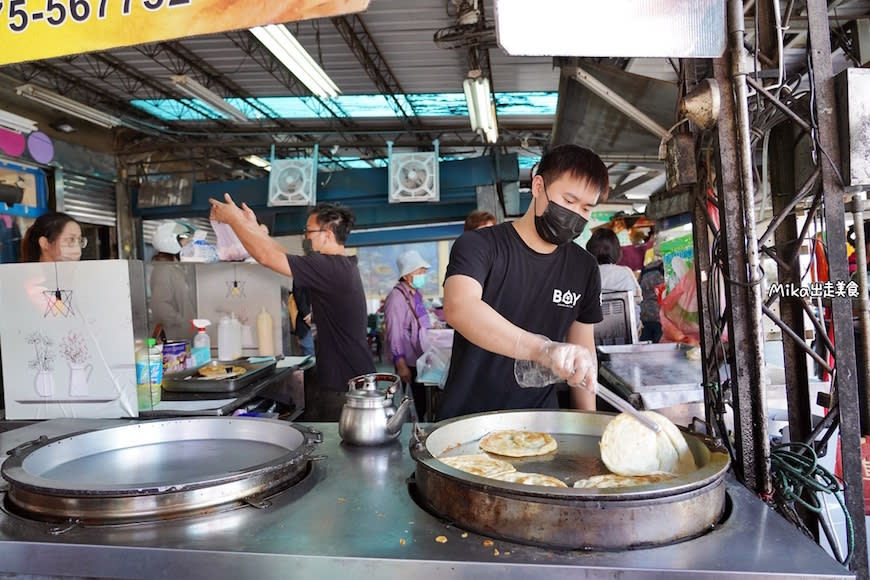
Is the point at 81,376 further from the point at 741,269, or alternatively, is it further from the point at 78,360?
the point at 741,269

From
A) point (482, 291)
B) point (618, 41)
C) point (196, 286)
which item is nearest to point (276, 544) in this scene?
point (482, 291)

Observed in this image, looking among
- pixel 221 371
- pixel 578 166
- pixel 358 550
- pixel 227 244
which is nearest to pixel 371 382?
pixel 358 550

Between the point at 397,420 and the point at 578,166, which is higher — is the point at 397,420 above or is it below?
below

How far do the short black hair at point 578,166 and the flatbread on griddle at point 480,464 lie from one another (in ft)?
3.39

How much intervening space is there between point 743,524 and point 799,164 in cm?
170

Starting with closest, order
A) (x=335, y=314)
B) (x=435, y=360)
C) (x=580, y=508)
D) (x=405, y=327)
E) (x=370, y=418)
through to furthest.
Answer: (x=580, y=508) < (x=370, y=418) < (x=335, y=314) < (x=435, y=360) < (x=405, y=327)

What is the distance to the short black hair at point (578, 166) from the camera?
1.97 metres

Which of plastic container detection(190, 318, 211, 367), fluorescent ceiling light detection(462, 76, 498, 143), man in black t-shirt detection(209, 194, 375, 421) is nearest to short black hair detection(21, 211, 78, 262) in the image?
man in black t-shirt detection(209, 194, 375, 421)

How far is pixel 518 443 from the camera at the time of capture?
1567mm

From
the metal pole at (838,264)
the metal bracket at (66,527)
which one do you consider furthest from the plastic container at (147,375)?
the metal pole at (838,264)

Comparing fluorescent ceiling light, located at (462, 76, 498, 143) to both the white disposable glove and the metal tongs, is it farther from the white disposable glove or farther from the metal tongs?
the metal tongs

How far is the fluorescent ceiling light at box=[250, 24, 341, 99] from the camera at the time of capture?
4914mm

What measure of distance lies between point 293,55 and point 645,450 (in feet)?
17.0

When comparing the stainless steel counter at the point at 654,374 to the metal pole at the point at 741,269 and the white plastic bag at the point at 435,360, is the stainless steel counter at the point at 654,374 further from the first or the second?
the white plastic bag at the point at 435,360
